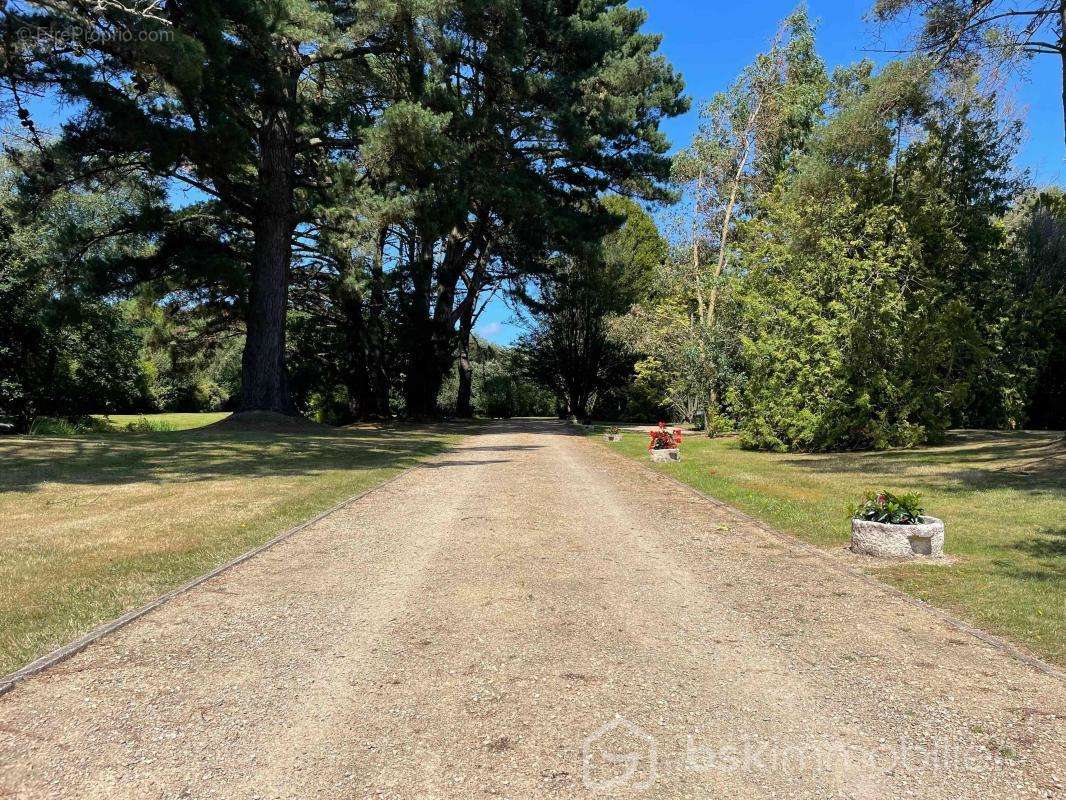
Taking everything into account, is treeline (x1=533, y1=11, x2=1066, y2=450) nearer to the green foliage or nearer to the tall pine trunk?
the green foliage

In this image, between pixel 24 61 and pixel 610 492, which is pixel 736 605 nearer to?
pixel 610 492

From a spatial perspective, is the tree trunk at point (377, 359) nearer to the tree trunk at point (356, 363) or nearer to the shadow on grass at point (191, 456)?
the tree trunk at point (356, 363)

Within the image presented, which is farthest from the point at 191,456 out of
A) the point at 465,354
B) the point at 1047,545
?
the point at 465,354

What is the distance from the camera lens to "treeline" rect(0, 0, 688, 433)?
51.4ft

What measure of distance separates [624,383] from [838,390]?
2169 centimetres

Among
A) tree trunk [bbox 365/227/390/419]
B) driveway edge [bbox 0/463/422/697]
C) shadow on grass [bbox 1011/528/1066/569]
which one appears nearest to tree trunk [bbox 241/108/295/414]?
tree trunk [bbox 365/227/390/419]

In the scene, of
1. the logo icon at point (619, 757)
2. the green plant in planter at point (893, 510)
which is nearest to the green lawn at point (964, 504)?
the green plant in planter at point (893, 510)

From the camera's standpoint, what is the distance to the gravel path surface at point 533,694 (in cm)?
251

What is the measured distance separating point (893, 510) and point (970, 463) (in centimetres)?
787

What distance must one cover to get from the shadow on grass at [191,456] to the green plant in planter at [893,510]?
345 inches

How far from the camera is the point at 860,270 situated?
16.1 m

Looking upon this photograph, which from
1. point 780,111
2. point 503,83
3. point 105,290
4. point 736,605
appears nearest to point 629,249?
point 780,111

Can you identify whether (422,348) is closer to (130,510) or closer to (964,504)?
(130,510)

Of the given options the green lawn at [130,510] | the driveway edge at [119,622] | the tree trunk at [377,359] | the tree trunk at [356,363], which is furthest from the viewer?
the tree trunk at [377,359]
